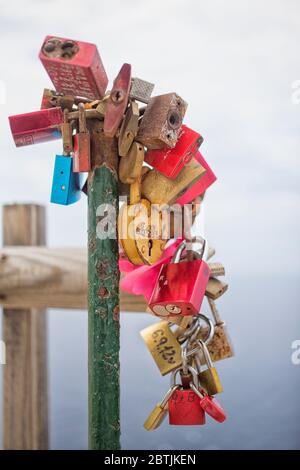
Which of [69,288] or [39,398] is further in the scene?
[39,398]

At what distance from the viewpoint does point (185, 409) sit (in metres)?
0.59

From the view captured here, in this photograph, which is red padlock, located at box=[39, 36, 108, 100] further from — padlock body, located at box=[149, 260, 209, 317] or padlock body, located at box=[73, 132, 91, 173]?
padlock body, located at box=[149, 260, 209, 317]

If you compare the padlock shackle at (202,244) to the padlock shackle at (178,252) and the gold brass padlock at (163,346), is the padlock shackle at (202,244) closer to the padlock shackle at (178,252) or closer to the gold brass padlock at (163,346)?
the padlock shackle at (178,252)

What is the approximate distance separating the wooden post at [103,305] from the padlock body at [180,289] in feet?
0.18

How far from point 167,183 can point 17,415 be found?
40.2 inches

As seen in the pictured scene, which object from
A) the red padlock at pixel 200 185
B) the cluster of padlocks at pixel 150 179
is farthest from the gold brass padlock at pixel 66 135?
the red padlock at pixel 200 185

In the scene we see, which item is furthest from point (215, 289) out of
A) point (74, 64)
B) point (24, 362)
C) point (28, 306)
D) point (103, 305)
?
point (24, 362)

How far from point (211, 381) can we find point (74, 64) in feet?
1.14

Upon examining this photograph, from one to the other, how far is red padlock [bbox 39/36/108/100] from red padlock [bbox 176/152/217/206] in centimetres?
13

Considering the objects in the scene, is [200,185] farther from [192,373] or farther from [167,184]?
[192,373]

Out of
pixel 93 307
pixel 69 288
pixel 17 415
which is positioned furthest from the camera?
pixel 17 415
